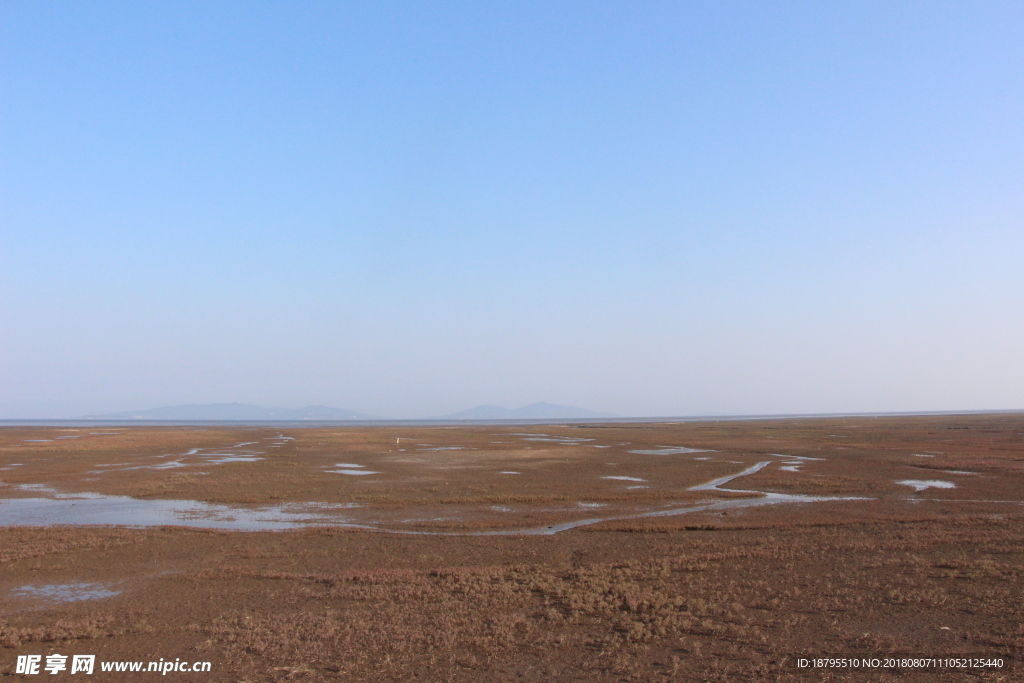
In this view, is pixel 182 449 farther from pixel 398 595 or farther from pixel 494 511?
pixel 398 595

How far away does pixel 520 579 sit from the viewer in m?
15.3

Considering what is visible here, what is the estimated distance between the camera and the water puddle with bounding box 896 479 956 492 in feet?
108

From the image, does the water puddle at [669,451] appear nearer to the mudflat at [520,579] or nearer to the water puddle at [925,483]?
the mudflat at [520,579]

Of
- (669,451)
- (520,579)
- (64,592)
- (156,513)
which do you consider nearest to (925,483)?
(669,451)

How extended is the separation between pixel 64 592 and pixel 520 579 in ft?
35.8

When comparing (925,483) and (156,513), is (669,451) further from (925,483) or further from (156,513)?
(156,513)

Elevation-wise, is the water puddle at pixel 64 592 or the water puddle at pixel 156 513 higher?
the water puddle at pixel 64 592

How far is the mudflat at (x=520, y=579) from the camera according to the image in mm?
10523

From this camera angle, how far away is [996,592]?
1370cm

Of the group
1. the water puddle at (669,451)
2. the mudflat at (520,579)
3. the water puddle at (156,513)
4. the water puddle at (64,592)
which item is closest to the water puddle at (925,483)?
the mudflat at (520,579)

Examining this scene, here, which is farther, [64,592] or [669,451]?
[669,451]

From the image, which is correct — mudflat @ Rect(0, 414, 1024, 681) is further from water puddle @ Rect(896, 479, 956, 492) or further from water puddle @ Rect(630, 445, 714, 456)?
water puddle @ Rect(630, 445, 714, 456)

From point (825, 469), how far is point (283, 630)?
130 feet

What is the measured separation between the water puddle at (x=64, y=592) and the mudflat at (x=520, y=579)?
87 mm
